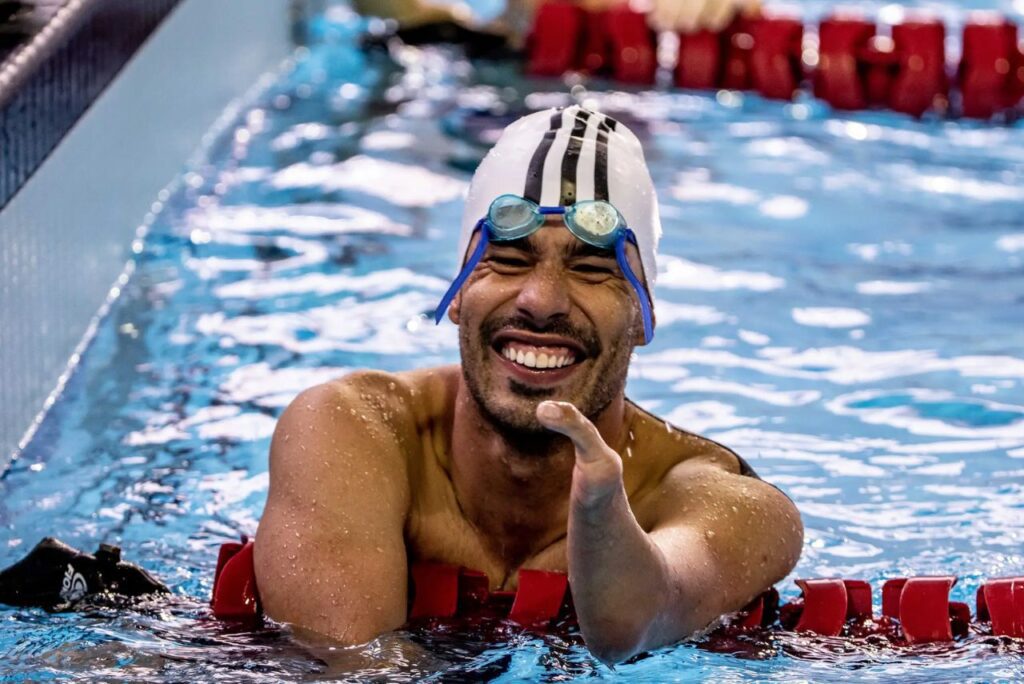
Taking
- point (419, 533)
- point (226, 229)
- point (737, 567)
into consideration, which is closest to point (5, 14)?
point (226, 229)

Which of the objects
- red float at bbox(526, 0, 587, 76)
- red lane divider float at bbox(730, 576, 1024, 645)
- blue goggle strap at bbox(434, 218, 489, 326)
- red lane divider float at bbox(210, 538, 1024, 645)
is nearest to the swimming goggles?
blue goggle strap at bbox(434, 218, 489, 326)

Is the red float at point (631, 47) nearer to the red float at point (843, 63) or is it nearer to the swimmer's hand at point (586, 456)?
the red float at point (843, 63)

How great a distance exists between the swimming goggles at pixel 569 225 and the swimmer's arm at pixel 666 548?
401 millimetres

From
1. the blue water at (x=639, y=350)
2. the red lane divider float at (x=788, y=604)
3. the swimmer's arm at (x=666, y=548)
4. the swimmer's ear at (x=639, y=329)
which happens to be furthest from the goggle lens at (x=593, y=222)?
the blue water at (x=639, y=350)

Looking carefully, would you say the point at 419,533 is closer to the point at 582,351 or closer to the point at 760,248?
the point at 582,351

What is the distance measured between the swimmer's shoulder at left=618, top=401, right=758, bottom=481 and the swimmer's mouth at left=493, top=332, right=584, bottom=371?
0.54 m

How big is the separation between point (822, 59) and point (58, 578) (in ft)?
20.9

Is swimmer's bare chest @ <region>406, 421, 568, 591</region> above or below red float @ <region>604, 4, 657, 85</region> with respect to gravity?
below

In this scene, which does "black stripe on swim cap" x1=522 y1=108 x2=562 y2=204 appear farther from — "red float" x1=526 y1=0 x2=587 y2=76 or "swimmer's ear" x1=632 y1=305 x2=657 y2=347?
"red float" x1=526 y1=0 x2=587 y2=76

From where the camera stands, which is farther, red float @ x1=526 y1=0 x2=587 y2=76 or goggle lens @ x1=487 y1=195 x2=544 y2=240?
red float @ x1=526 y1=0 x2=587 y2=76

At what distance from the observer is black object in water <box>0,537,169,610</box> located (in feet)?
10.6

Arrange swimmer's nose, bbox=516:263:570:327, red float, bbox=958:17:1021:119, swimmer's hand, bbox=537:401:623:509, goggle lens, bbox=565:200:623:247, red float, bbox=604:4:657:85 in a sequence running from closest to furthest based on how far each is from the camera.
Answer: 1. swimmer's hand, bbox=537:401:623:509
2. swimmer's nose, bbox=516:263:570:327
3. goggle lens, bbox=565:200:623:247
4. red float, bbox=958:17:1021:119
5. red float, bbox=604:4:657:85

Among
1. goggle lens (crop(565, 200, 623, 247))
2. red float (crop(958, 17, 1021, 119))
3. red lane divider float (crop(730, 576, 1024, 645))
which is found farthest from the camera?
red float (crop(958, 17, 1021, 119))

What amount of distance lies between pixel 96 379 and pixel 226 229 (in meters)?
1.53
